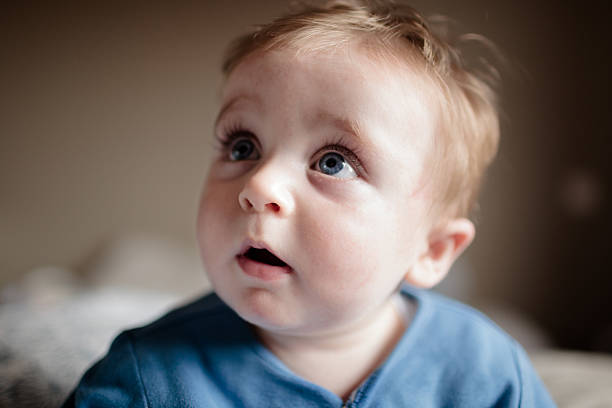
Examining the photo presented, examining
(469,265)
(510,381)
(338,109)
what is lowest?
(469,265)

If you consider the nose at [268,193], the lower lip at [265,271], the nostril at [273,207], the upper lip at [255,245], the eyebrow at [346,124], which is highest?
the eyebrow at [346,124]

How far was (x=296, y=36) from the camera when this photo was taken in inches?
24.1

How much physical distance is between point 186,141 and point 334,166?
1.81 meters

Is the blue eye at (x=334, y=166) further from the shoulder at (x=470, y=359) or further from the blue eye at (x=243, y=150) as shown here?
the shoulder at (x=470, y=359)

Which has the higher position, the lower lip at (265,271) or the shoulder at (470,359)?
the lower lip at (265,271)

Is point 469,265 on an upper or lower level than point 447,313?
lower

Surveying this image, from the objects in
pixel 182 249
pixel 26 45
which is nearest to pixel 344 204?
pixel 182 249

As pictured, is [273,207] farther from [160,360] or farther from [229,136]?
[160,360]

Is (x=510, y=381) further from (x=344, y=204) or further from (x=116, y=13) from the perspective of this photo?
(x=116, y=13)

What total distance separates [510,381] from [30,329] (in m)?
0.86

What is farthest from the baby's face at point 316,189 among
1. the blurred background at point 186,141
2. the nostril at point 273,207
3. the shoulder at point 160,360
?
the blurred background at point 186,141

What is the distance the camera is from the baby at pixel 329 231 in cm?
57

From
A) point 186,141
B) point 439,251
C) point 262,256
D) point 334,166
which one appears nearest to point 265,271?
point 262,256

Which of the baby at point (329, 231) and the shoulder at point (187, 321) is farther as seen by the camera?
the shoulder at point (187, 321)
